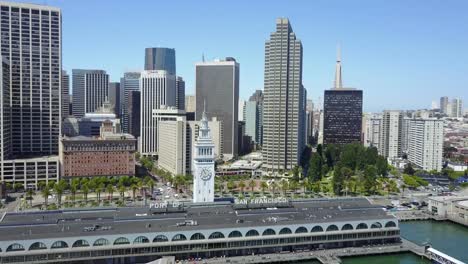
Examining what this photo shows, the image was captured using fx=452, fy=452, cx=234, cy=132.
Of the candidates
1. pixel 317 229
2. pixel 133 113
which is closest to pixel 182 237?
pixel 317 229

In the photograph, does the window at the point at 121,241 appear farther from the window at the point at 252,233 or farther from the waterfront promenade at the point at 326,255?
→ the window at the point at 252,233

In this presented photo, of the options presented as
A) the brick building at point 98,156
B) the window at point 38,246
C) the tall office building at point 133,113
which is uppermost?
the tall office building at point 133,113

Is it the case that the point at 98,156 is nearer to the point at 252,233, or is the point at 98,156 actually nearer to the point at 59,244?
the point at 59,244

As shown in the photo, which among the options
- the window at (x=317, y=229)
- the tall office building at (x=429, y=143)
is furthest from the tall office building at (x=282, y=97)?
the window at (x=317, y=229)

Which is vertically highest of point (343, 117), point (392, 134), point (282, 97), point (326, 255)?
point (282, 97)

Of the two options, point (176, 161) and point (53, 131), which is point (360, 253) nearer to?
point (176, 161)

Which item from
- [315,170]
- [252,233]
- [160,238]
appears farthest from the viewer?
[315,170]
